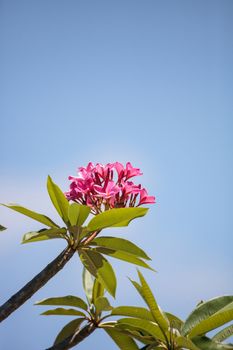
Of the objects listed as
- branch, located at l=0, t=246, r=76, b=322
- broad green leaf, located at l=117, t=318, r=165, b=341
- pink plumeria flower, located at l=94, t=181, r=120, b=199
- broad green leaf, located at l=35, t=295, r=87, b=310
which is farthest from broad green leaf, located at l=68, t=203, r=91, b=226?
broad green leaf, located at l=117, t=318, r=165, b=341

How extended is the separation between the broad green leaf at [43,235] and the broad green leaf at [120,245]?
0.15 metres

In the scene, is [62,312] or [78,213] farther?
[62,312]

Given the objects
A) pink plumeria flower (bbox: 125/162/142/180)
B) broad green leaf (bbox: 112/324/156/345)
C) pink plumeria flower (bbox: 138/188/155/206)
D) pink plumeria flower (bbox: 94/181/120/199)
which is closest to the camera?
broad green leaf (bbox: 112/324/156/345)

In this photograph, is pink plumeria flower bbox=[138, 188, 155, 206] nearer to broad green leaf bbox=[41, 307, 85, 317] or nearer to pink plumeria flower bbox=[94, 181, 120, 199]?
pink plumeria flower bbox=[94, 181, 120, 199]

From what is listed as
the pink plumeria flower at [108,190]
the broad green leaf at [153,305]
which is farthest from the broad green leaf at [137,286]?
the pink plumeria flower at [108,190]

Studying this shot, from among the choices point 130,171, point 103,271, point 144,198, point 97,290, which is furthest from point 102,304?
point 130,171

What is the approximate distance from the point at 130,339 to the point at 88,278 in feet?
1.50

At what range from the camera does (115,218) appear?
6.83 feet

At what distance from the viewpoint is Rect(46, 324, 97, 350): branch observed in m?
2.01

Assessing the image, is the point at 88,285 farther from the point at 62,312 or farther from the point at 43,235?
the point at 43,235

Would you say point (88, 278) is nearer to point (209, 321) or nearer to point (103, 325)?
point (103, 325)

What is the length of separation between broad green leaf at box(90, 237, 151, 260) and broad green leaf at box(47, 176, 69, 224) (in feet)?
0.55

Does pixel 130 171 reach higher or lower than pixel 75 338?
higher

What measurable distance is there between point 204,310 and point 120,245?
435mm
